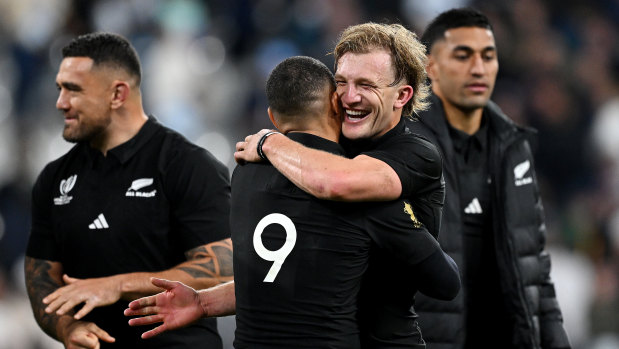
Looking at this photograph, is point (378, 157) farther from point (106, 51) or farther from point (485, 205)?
point (106, 51)

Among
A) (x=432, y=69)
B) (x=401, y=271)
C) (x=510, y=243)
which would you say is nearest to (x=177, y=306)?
(x=401, y=271)

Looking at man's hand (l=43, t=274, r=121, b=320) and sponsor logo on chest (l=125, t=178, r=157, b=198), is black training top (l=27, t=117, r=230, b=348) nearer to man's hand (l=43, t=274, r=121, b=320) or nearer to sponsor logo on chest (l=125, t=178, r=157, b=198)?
sponsor logo on chest (l=125, t=178, r=157, b=198)

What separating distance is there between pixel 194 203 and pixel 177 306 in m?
0.92

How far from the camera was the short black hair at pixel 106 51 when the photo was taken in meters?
4.47

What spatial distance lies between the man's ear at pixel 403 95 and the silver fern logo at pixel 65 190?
1.82 m

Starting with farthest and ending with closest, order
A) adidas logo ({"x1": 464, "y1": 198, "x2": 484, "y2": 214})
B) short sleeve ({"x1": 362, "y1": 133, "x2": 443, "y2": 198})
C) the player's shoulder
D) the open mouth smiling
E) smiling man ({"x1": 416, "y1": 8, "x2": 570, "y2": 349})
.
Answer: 1. adidas logo ({"x1": 464, "y1": 198, "x2": 484, "y2": 214})
2. smiling man ({"x1": 416, "y1": 8, "x2": 570, "y2": 349})
3. the player's shoulder
4. the open mouth smiling
5. short sleeve ({"x1": 362, "y1": 133, "x2": 443, "y2": 198})

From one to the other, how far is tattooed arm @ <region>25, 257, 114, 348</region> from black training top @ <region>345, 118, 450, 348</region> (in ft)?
4.18

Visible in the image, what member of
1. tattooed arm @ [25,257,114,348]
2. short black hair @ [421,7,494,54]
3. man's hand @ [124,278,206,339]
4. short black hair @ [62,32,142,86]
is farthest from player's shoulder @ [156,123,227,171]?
short black hair @ [421,7,494,54]

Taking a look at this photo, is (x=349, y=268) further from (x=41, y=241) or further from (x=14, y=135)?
(x=14, y=135)

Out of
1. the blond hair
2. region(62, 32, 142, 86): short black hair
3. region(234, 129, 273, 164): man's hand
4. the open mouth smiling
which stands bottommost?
region(234, 129, 273, 164): man's hand

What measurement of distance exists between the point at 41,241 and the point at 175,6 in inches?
235

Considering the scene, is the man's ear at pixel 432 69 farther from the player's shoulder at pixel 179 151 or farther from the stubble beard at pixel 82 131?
the stubble beard at pixel 82 131

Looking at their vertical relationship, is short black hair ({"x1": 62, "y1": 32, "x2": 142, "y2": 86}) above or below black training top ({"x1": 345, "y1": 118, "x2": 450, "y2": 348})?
above

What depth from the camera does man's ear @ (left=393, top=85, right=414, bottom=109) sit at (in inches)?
132
